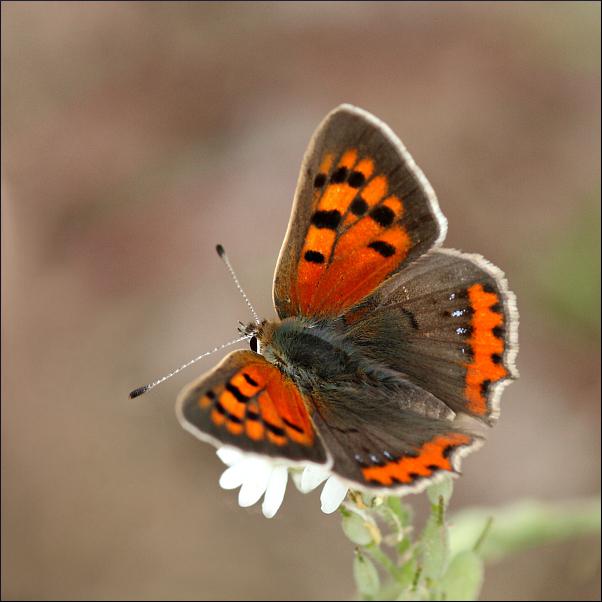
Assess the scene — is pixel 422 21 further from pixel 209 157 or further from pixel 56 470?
pixel 56 470

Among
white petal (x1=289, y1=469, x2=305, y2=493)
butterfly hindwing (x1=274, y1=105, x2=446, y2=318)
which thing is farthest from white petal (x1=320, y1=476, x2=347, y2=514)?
butterfly hindwing (x1=274, y1=105, x2=446, y2=318)

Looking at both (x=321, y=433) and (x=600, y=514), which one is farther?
(x=600, y=514)

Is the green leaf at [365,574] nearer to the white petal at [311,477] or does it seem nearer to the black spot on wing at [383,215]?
the white petal at [311,477]

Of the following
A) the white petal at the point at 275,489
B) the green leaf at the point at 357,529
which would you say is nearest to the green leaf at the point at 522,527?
the green leaf at the point at 357,529

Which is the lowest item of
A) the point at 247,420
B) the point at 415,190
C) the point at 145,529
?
the point at 145,529

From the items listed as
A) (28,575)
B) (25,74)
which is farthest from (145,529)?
(25,74)
